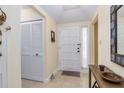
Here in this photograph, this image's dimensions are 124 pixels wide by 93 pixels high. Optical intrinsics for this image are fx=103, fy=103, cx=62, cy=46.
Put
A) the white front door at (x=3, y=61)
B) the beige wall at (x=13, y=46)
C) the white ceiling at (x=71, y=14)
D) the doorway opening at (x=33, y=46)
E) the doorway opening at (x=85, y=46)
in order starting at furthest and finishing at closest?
the doorway opening at (x=85, y=46) < the white ceiling at (x=71, y=14) < the doorway opening at (x=33, y=46) < the beige wall at (x=13, y=46) < the white front door at (x=3, y=61)

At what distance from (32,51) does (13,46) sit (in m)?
1.61

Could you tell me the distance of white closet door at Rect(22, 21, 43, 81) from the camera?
3.14 m

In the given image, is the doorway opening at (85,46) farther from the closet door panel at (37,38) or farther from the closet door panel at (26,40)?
the closet door panel at (26,40)

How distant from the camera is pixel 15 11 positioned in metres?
1.72

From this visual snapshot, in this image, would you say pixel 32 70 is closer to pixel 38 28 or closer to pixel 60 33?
pixel 38 28


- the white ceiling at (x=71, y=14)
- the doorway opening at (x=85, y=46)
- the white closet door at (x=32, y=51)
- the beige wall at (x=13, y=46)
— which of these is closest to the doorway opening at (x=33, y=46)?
the white closet door at (x=32, y=51)

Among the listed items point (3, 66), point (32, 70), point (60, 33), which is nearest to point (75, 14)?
point (60, 33)

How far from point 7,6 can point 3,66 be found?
877mm

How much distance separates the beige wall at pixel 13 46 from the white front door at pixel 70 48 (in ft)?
9.04

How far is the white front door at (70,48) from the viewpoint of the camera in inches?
167

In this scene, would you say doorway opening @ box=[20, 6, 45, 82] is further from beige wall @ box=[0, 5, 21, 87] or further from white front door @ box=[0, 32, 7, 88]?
white front door @ box=[0, 32, 7, 88]

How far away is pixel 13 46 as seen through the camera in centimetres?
167

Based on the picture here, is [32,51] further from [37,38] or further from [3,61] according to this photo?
[3,61]

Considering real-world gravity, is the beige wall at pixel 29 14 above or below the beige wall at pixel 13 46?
above
